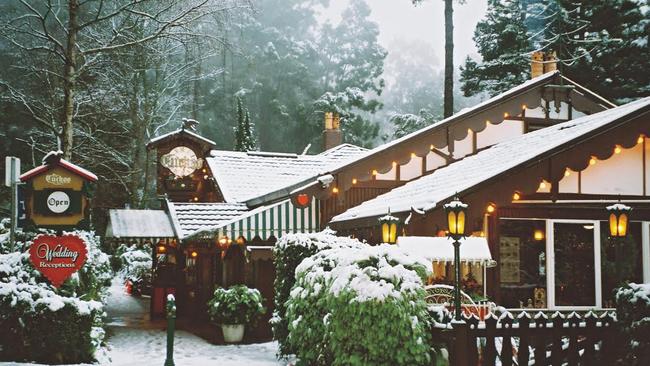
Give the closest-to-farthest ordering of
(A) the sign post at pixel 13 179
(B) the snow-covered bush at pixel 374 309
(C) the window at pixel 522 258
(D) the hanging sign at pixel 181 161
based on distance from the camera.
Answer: (B) the snow-covered bush at pixel 374 309 < (A) the sign post at pixel 13 179 < (C) the window at pixel 522 258 < (D) the hanging sign at pixel 181 161

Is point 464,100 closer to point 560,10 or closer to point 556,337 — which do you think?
point 560,10

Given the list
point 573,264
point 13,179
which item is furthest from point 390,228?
point 13,179

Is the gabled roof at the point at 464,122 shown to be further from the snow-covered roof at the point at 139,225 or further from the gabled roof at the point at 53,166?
the snow-covered roof at the point at 139,225

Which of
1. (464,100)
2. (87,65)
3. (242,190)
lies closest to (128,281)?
(242,190)

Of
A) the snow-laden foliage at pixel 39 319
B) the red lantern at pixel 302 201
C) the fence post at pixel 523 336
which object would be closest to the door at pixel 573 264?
the fence post at pixel 523 336

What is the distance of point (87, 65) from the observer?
52.9ft

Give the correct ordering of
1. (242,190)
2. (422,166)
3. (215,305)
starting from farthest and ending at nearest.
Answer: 1. (242,190)
2. (422,166)
3. (215,305)

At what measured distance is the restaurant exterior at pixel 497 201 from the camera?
12398 millimetres

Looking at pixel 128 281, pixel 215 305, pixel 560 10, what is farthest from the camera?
pixel 128 281

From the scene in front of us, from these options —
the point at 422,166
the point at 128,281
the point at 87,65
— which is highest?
the point at 87,65

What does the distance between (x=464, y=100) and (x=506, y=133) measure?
43.3 metres

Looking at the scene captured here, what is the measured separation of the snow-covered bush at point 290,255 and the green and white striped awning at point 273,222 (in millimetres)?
2639

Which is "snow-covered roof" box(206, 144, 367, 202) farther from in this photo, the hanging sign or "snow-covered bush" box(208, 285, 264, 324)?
"snow-covered bush" box(208, 285, 264, 324)

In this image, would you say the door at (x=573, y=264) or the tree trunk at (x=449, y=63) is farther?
the tree trunk at (x=449, y=63)
